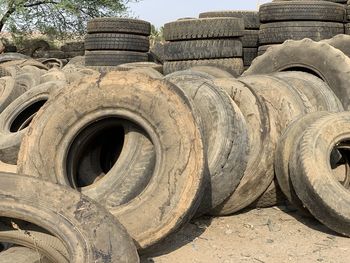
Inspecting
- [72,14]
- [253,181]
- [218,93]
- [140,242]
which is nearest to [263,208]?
[253,181]

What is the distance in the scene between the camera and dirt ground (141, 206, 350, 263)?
3.01m

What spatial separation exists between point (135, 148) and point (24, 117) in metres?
2.95

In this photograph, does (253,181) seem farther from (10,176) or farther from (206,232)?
(10,176)

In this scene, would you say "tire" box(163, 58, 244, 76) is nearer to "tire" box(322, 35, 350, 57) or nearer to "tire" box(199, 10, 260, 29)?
"tire" box(322, 35, 350, 57)

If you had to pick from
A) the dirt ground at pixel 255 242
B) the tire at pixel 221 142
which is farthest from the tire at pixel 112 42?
the dirt ground at pixel 255 242

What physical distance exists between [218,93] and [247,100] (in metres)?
0.33

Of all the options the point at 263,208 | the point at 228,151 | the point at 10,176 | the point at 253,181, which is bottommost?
the point at 263,208

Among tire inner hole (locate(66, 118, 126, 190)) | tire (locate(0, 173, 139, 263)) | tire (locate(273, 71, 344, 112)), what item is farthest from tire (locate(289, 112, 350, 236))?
tire (locate(0, 173, 139, 263))

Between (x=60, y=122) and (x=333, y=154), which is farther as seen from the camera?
(x=333, y=154)

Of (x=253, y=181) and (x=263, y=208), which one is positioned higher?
(x=253, y=181)

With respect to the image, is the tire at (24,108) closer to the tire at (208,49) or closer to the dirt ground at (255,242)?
the tire at (208,49)

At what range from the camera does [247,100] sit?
3932 mm

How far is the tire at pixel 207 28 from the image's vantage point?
21.0 feet

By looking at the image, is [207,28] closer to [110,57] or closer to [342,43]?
[342,43]
